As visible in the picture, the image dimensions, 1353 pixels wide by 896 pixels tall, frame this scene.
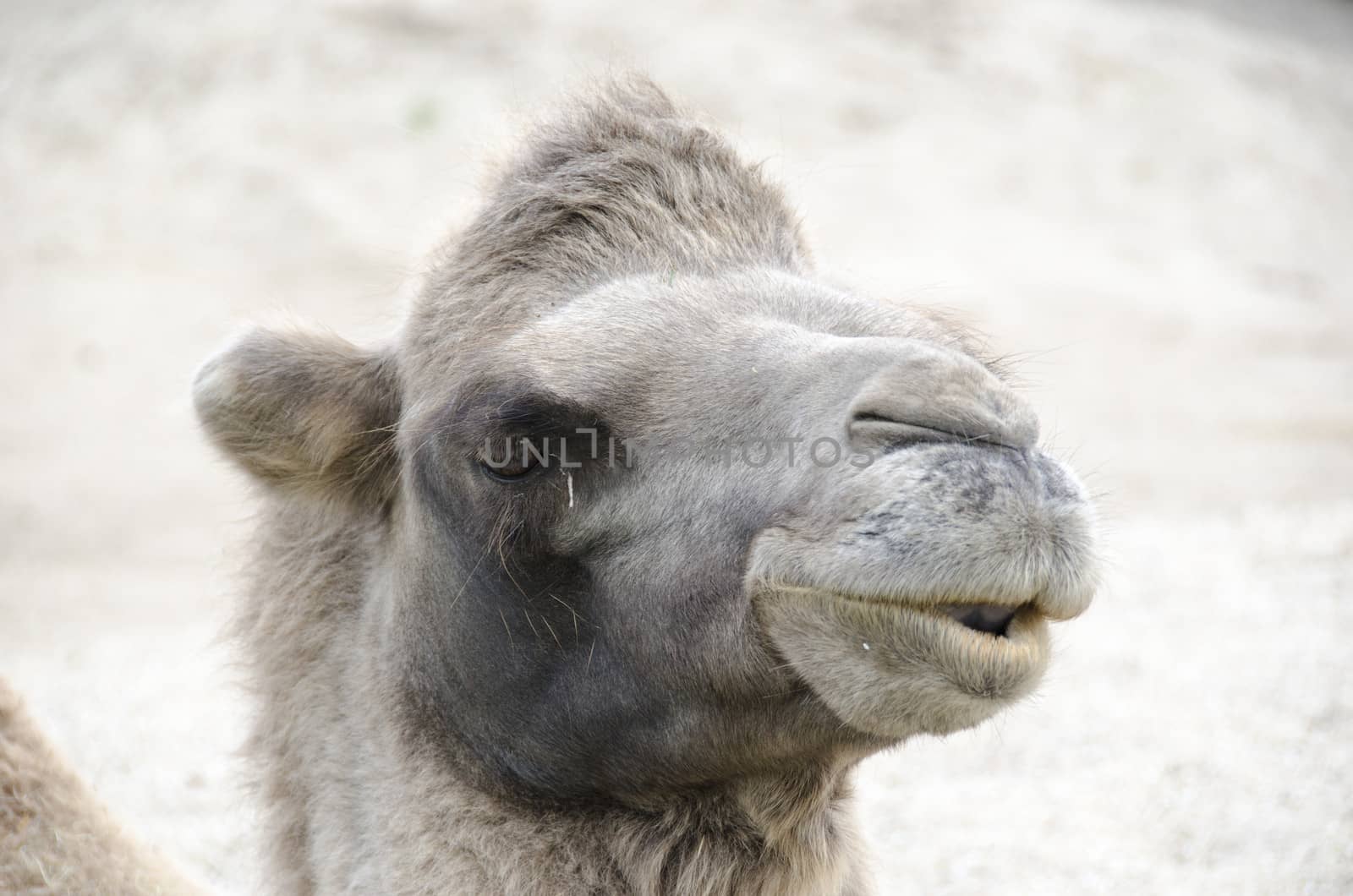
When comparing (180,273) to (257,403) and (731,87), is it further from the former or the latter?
(257,403)

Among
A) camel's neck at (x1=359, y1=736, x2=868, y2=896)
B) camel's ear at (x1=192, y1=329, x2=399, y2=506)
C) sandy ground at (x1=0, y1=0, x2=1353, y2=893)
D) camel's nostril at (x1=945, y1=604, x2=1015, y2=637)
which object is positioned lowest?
sandy ground at (x1=0, y1=0, x2=1353, y2=893)

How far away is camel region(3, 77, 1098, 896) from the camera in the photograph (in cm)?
257

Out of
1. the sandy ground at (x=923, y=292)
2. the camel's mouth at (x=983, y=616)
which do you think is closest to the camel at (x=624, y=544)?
the camel's mouth at (x=983, y=616)

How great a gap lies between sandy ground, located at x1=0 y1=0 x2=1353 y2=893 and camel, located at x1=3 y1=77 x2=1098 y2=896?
19.4 inches

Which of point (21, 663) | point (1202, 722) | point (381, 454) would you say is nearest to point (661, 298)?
point (381, 454)

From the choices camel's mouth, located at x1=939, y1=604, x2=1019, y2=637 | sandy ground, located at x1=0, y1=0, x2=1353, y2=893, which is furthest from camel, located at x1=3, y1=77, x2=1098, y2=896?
sandy ground, located at x1=0, y1=0, x2=1353, y2=893

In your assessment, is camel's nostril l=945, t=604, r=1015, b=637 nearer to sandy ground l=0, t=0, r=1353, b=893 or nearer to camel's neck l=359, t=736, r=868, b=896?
camel's neck l=359, t=736, r=868, b=896

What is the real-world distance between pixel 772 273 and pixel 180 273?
1550 cm

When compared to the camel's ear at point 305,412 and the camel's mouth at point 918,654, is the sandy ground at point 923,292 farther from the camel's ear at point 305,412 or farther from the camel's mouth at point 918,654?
the camel's mouth at point 918,654

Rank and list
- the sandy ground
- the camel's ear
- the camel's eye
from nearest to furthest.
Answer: the camel's eye
the camel's ear
the sandy ground

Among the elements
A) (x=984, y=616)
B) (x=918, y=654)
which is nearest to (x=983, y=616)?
(x=984, y=616)

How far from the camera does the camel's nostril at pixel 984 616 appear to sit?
255 cm

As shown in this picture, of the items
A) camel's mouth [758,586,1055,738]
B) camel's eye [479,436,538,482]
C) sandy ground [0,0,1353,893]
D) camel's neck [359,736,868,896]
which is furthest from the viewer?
sandy ground [0,0,1353,893]

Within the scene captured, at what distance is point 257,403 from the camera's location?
369 cm
